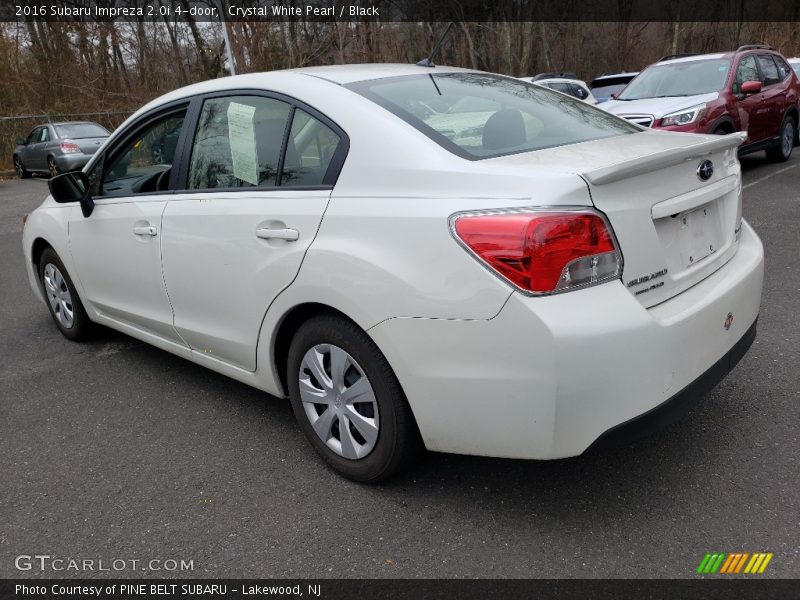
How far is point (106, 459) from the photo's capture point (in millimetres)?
3256

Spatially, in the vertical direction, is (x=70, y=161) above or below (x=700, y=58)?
below

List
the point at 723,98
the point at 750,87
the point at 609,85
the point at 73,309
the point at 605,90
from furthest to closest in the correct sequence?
1. the point at 609,85
2. the point at 605,90
3. the point at 750,87
4. the point at 723,98
5. the point at 73,309

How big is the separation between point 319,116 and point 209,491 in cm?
159

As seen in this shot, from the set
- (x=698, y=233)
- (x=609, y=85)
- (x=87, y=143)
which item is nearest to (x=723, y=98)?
(x=698, y=233)

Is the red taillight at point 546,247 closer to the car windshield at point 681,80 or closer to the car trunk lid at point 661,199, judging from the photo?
the car trunk lid at point 661,199

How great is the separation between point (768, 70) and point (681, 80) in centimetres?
199

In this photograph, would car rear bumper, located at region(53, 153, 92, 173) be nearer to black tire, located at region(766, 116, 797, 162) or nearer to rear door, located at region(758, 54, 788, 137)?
rear door, located at region(758, 54, 788, 137)

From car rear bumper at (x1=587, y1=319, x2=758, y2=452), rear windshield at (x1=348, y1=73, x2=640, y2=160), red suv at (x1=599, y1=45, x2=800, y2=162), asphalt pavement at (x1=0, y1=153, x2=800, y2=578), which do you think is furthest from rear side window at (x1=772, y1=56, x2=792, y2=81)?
car rear bumper at (x1=587, y1=319, x2=758, y2=452)

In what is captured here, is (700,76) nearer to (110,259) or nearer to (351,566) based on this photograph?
(110,259)

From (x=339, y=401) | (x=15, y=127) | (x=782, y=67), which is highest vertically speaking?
(x=782, y=67)

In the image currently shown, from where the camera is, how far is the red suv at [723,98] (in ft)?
28.3

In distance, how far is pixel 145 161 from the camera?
3.98 metres

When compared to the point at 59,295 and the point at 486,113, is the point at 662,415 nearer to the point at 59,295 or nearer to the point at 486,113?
the point at 486,113

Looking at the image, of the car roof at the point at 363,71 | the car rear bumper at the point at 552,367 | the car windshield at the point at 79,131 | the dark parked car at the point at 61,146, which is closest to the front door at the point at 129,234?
the car roof at the point at 363,71
